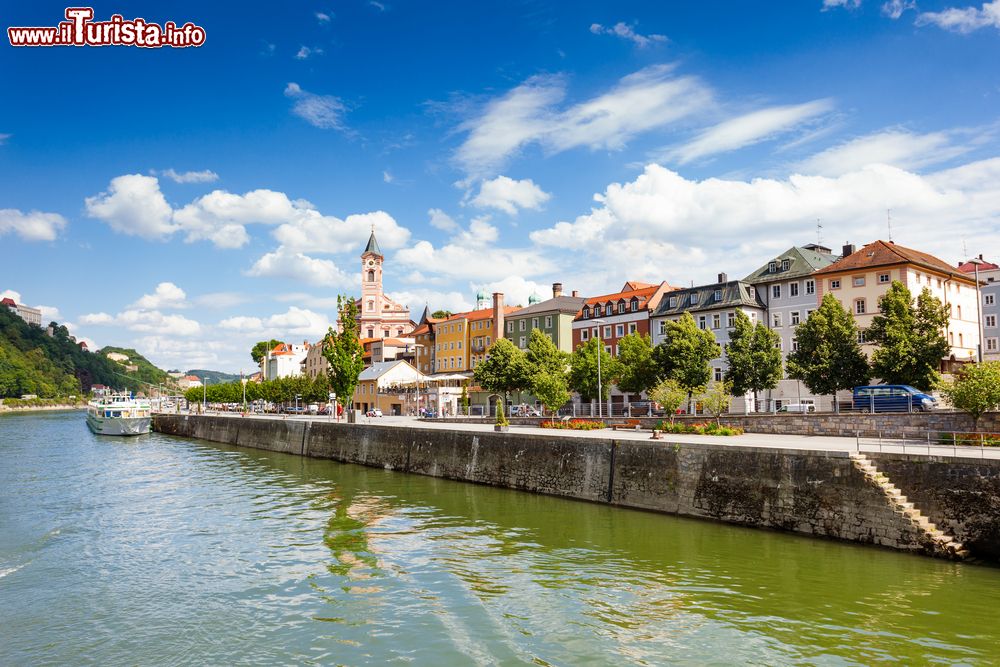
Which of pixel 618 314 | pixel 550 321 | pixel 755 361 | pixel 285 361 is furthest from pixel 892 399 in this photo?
pixel 285 361

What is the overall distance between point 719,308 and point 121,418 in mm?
75104

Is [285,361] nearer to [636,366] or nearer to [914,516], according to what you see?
[636,366]

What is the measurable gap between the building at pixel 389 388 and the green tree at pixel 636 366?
3387 cm

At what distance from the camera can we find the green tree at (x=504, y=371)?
215ft

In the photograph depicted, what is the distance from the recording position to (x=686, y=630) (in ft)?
51.9

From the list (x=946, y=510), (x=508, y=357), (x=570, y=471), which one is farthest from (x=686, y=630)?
(x=508, y=357)

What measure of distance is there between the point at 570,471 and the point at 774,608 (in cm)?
1666

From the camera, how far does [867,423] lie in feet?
115

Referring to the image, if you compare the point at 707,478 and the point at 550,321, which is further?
the point at 550,321

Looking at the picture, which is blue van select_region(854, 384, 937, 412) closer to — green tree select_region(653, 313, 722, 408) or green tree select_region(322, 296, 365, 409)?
green tree select_region(653, 313, 722, 408)

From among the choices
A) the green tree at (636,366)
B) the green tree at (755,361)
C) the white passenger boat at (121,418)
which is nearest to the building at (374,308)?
the white passenger boat at (121,418)

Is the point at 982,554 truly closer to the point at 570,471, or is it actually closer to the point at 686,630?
the point at 686,630

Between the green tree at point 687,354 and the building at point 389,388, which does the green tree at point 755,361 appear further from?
the building at point 389,388

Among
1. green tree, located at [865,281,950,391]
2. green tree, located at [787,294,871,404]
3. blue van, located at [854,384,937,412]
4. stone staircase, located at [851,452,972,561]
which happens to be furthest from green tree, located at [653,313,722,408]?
stone staircase, located at [851,452,972,561]
